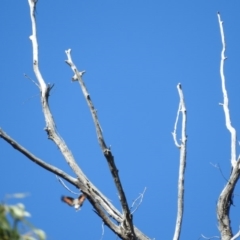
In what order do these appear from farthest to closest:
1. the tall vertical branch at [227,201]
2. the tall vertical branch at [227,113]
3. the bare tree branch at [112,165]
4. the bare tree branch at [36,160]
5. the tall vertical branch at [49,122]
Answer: the tall vertical branch at [227,113]
the tall vertical branch at [227,201]
the tall vertical branch at [49,122]
the bare tree branch at [36,160]
the bare tree branch at [112,165]

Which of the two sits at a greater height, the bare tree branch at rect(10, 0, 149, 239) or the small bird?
the bare tree branch at rect(10, 0, 149, 239)

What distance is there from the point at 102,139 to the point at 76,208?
47 centimetres

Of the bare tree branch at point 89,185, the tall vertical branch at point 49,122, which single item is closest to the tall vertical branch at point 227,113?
the bare tree branch at point 89,185

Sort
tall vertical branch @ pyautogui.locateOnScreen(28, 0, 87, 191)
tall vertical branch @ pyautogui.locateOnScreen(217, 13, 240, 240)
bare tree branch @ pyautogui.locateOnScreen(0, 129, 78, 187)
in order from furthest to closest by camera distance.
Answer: tall vertical branch @ pyautogui.locateOnScreen(217, 13, 240, 240), tall vertical branch @ pyautogui.locateOnScreen(28, 0, 87, 191), bare tree branch @ pyautogui.locateOnScreen(0, 129, 78, 187)

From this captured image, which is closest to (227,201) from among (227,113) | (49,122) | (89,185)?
(227,113)

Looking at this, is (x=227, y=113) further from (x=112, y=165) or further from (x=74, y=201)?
(x=74, y=201)

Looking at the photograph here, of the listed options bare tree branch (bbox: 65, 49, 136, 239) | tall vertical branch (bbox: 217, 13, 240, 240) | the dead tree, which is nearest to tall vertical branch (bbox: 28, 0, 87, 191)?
the dead tree

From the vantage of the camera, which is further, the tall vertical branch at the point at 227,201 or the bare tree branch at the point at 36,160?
the tall vertical branch at the point at 227,201

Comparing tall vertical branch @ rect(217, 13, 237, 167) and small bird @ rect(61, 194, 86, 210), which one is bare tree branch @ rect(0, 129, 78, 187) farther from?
tall vertical branch @ rect(217, 13, 237, 167)

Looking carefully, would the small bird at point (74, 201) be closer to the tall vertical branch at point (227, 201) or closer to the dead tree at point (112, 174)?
the dead tree at point (112, 174)

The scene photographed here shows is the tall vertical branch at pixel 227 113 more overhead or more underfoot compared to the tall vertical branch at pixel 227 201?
more overhead

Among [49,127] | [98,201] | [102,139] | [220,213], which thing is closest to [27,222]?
[102,139]

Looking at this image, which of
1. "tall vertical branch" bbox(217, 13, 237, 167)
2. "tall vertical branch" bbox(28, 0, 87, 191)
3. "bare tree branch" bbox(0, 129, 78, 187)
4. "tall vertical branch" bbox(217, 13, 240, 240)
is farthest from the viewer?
"tall vertical branch" bbox(217, 13, 237, 167)

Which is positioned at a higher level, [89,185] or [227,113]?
[227,113]
